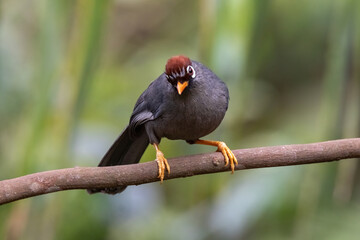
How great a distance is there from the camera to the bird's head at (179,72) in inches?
111

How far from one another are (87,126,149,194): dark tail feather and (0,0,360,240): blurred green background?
0.21 meters

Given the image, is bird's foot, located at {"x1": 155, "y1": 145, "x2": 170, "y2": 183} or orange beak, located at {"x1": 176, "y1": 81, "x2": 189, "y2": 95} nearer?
bird's foot, located at {"x1": 155, "y1": 145, "x2": 170, "y2": 183}

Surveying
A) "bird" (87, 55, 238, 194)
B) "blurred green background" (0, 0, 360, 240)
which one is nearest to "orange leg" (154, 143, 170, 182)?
"bird" (87, 55, 238, 194)

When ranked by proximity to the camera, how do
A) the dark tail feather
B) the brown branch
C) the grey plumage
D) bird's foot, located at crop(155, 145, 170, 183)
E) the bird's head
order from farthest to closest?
the dark tail feather < the grey plumage < the bird's head < bird's foot, located at crop(155, 145, 170, 183) < the brown branch

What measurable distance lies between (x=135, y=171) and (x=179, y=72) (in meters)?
0.55

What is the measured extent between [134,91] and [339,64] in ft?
8.23

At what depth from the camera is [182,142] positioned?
4363mm

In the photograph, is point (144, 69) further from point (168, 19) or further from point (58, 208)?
point (58, 208)

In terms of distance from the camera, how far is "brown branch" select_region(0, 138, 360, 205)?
2.43m

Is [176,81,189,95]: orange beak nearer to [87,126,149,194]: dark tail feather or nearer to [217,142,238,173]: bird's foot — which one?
[217,142,238,173]: bird's foot

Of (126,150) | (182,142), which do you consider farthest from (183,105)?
(182,142)

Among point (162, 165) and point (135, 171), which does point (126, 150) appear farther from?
point (135, 171)

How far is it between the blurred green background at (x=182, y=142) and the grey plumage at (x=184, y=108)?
0.10 m

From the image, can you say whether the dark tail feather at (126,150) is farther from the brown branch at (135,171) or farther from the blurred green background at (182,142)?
the brown branch at (135,171)
